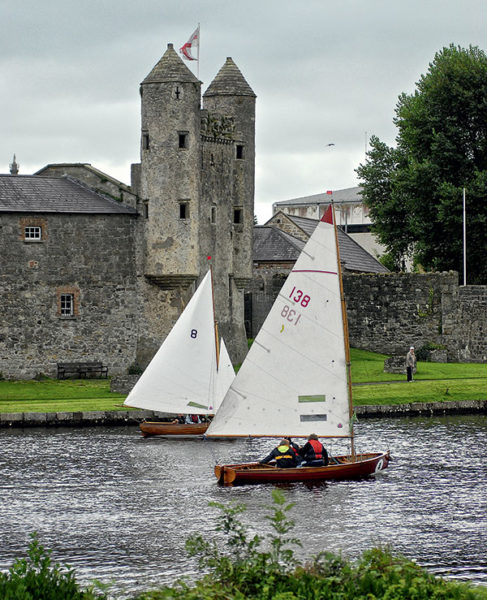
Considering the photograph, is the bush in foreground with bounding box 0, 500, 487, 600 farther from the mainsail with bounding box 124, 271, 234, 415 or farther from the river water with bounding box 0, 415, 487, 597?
the mainsail with bounding box 124, 271, 234, 415

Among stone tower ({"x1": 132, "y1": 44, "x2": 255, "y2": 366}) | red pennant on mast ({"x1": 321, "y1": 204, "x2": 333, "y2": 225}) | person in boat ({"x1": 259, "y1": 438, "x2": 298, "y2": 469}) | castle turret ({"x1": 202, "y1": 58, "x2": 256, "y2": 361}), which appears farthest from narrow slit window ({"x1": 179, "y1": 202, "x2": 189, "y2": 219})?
person in boat ({"x1": 259, "y1": 438, "x2": 298, "y2": 469})

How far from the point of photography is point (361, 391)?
171 ft

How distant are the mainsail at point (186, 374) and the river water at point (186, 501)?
165 cm

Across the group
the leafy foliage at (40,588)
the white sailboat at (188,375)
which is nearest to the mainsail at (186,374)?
the white sailboat at (188,375)

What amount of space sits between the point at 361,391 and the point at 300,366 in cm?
1720

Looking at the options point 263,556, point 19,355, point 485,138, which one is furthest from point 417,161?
point 263,556

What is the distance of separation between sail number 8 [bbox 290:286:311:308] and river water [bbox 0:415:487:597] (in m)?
5.21

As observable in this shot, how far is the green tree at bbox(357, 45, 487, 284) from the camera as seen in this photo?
2901 inches

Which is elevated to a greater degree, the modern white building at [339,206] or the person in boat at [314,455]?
the modern white building at [339,206]

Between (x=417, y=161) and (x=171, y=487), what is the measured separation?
155ft

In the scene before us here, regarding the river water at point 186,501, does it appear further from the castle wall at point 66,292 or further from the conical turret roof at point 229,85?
the conical turret roof at point 229,85

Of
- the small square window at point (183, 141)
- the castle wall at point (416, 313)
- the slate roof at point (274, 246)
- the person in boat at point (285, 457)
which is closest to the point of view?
the person in boat at point (285, 457)

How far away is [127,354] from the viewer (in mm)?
59812

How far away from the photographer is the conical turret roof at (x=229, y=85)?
6600 cm
